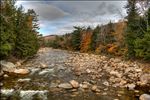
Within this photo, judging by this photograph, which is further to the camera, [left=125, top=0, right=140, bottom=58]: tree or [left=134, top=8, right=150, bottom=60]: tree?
[left=125, top=0, right=140, bottom=58]: tree

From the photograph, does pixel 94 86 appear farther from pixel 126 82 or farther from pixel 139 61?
pixel 139 61

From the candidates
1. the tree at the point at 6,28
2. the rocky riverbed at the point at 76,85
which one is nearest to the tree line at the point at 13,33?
the tree at the point at 6,28

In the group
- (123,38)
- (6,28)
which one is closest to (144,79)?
(6,28)

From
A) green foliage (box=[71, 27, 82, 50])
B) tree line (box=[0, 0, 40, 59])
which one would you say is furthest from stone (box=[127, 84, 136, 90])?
green foliage (box=[71, 27, 82, 50])

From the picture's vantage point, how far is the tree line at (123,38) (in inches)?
1343

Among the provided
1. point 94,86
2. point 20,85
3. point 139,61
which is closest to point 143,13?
point 139,61

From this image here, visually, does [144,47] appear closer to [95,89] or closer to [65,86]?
[95,89]

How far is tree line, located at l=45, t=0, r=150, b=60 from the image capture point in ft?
112

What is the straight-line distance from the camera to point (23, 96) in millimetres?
17234

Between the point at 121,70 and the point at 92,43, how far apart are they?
43.0 metres

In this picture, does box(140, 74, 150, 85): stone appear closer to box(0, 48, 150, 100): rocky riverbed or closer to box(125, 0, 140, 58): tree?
box(0, 48, 150, 100): rocky riverbed

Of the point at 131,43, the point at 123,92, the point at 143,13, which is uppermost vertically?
the point at 143,13

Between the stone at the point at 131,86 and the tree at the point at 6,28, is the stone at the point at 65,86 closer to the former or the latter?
the stone at the point at 131,86

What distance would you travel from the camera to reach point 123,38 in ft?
159
